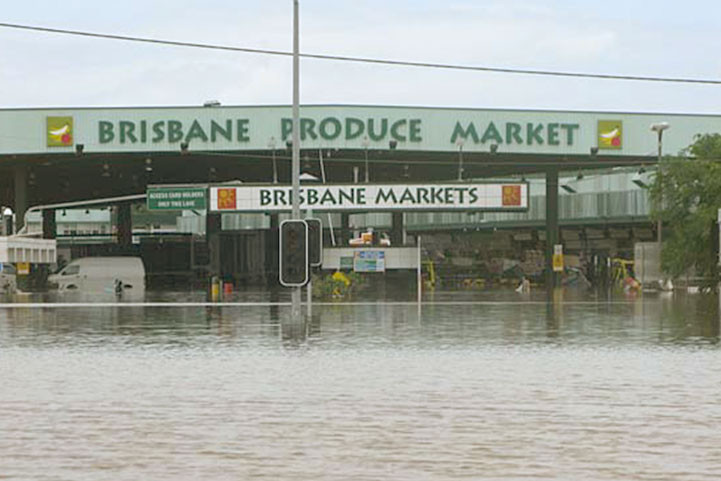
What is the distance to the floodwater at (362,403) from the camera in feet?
35.0

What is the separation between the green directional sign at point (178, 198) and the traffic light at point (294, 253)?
24625 millimetres

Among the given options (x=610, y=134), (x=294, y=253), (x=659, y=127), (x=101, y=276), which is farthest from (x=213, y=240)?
(x=294, y=253)

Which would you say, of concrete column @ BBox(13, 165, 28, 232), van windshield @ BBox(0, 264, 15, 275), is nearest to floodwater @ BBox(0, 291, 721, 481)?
van windshield @ BBox(0, 264, 15, 275)

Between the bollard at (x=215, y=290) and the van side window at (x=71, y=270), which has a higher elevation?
the van side window at (x=71, y=270)

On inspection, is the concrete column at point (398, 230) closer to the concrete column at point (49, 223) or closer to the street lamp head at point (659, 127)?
the street lamp head at point (659, 127)

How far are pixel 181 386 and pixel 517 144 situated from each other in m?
40.2

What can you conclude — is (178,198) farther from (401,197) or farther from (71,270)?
(71,270)

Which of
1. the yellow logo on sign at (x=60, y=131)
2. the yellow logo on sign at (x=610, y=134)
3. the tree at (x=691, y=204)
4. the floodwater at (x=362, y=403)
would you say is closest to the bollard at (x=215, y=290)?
the yellow logo on sign at (x=60, y=131)

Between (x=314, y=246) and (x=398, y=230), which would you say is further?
(x=398, y=230)

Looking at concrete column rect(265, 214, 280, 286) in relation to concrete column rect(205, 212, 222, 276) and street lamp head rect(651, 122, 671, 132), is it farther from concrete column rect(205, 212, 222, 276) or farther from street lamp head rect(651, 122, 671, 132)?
street lamp head rect(651, 122, 671, 132)

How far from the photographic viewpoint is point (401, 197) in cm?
5256

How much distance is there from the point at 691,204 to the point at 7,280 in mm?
29531

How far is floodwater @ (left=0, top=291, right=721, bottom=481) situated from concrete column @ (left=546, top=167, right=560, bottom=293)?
31234 mm

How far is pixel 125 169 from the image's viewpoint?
66.0 m
